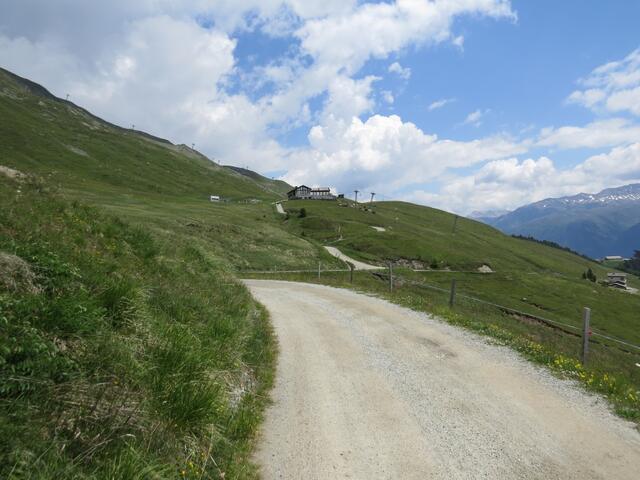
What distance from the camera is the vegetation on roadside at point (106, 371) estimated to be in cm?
436

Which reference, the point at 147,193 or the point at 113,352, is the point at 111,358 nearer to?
the point at 113,352

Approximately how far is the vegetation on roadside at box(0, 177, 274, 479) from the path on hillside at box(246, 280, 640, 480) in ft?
3.25

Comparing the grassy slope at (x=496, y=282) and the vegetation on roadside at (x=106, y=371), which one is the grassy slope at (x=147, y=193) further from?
the vegetation on roadside at (x=106, y=371)

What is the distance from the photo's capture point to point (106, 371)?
18.5 ft

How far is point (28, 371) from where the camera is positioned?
4781 mm

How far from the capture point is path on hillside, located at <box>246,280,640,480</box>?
6555 mm

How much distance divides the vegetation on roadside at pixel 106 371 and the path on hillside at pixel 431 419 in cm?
99

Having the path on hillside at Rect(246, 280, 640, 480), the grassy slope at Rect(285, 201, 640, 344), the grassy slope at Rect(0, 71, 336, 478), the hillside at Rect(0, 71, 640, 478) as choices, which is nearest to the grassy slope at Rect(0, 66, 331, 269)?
the grassy slope at Rect(285, 201, 640, 344)

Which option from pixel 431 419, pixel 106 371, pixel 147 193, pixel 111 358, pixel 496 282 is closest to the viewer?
pixel 106 371

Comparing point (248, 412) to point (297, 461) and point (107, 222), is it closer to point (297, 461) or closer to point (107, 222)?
point (297, 461)

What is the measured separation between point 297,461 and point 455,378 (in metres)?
5.59

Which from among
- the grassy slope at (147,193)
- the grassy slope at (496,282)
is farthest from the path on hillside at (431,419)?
the grassy slope at (496,282)

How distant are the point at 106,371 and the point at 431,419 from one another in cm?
618

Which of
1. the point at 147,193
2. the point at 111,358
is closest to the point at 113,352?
the point at 111,358
